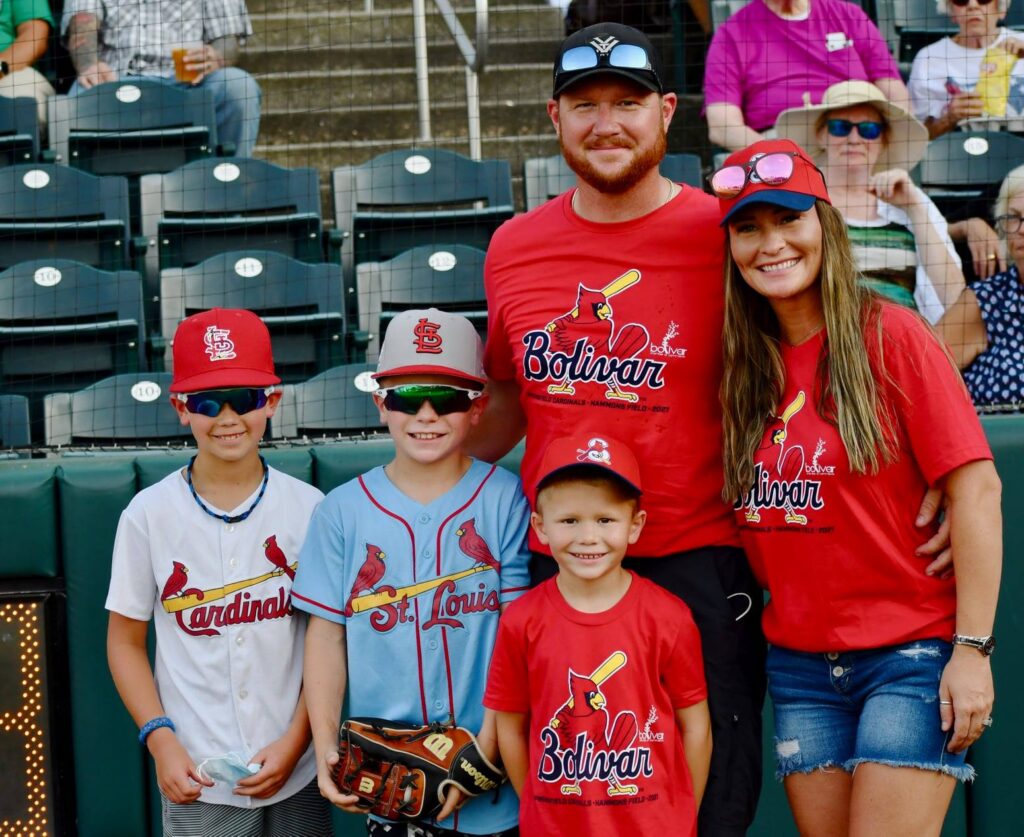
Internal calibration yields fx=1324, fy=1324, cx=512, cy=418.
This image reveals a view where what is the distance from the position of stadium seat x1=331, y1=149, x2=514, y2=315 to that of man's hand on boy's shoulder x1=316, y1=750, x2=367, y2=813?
369 cm

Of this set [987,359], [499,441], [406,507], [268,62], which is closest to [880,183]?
[987,359]

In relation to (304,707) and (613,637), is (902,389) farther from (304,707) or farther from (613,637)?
(304,707)

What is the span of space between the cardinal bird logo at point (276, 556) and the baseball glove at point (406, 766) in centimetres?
40

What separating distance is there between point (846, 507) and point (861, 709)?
396mm

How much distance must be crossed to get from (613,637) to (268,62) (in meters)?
6.81

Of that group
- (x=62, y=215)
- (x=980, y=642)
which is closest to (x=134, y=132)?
(x=62, y=215)

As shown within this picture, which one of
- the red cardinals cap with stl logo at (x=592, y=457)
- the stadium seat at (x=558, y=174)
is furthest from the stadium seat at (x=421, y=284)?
the red cardinals cap with stl logo at (x=592, y=457)

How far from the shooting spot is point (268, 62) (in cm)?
850

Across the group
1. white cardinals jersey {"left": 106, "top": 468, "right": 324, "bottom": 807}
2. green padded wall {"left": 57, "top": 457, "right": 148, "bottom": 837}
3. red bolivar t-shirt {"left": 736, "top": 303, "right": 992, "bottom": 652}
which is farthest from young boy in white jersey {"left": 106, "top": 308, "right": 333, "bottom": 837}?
red bolivar t-shirt {"left": 736, "top": 303, "right": 992, "bottom": 652}

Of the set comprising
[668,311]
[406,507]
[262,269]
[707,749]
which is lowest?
[707,749]

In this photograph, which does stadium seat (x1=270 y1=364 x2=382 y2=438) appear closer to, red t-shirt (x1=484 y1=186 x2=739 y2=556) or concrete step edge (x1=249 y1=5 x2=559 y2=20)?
red t-shirt (x1=484 y1=186 x2=739 y2=556)

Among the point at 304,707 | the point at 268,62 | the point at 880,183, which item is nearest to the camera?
the point at 304,707

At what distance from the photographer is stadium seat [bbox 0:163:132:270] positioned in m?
5.90

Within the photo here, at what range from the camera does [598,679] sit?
249 centimetres
